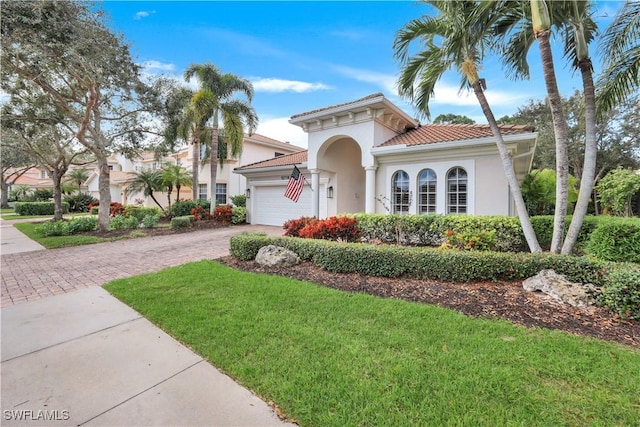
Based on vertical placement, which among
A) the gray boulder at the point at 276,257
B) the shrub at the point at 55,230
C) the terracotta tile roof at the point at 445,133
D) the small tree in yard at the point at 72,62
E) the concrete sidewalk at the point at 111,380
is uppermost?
the small tree in yard at the point at 72,62

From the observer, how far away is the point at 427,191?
1010 centimetres

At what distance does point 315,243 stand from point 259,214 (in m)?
10.1

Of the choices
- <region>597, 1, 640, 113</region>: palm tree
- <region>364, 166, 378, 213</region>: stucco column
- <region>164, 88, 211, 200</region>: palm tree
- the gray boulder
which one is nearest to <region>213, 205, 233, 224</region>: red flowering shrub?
<region>164, 88, 211, 200</region>: palm tree

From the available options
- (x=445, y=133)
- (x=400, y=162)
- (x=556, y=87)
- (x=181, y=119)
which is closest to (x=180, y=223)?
(x=181, y=119)

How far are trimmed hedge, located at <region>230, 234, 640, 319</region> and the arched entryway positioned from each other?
19.5 ft

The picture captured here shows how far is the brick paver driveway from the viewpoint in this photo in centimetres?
549

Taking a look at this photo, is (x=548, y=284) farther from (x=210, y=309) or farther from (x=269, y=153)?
(x=269, y=153)

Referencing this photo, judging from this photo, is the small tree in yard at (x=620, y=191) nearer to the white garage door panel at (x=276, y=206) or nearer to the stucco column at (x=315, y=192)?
the stucco column at (x=315, y=192)

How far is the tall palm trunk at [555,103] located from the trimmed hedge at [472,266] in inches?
37.6

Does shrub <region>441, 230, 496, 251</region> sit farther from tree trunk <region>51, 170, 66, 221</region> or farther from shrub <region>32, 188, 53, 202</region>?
shrub <region>32, 188, 53, 202</region>

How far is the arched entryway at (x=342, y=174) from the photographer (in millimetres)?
12281

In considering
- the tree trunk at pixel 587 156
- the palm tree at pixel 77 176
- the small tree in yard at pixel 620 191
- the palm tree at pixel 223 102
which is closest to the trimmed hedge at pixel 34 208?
the palm tree at pixel 77 176

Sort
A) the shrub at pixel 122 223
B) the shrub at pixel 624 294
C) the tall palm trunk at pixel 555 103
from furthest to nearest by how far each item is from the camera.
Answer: the shrub at pixel 122 223 → the tall palm trunk at pixel 555 103 → the shrub at pixel 624 294

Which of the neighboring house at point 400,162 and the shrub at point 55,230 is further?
the shrub at point 55,230
